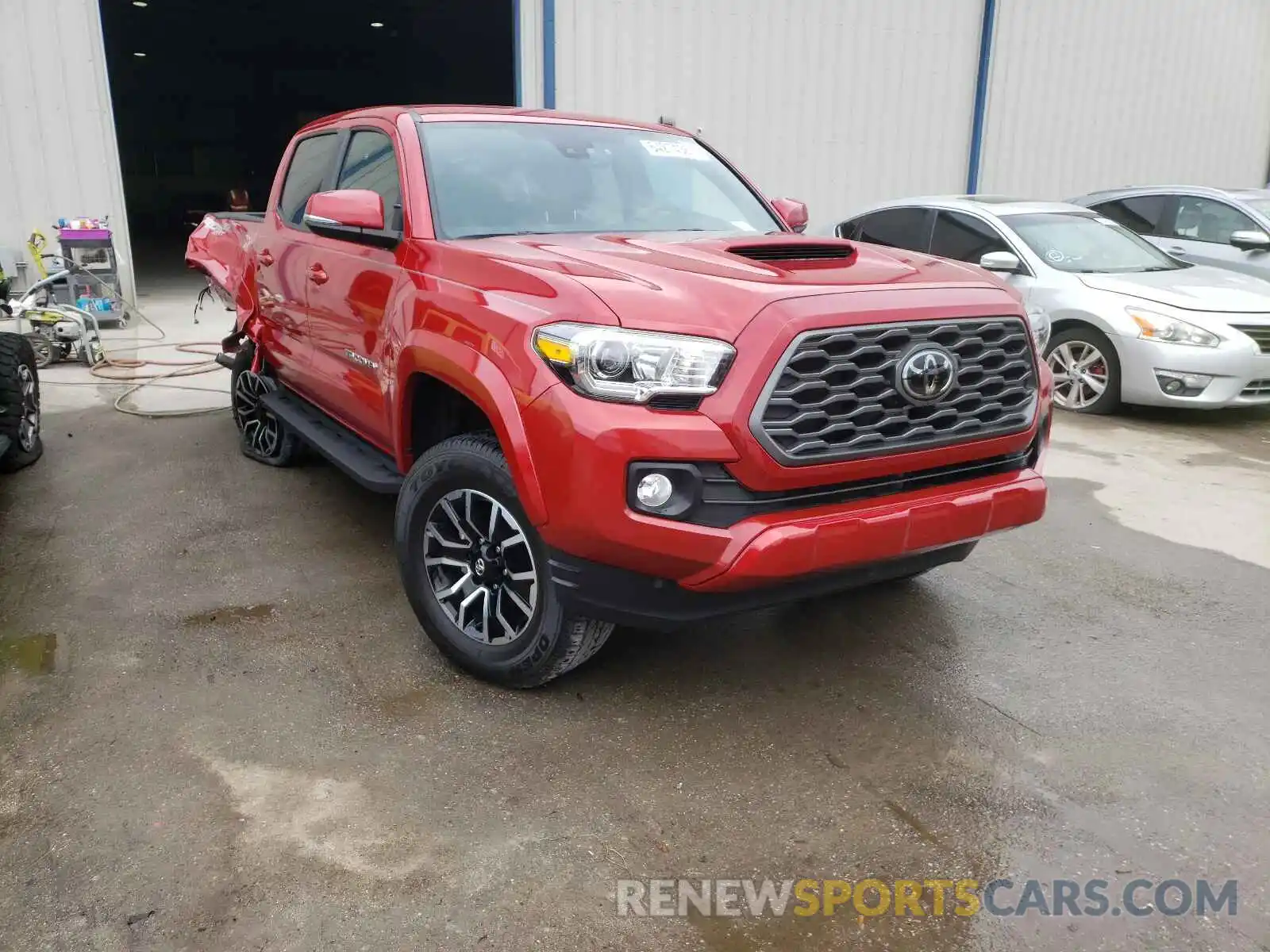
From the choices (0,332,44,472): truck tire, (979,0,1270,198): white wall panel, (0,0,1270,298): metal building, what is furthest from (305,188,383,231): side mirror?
(979,0,1270,198): white wall panel

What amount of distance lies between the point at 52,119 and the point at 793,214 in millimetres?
8900

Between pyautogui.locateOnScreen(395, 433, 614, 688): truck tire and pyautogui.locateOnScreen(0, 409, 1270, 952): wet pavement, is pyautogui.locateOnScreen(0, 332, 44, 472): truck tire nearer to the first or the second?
pyautogui.locateOnScreen(0, 409, 1270, 952): wet pavement

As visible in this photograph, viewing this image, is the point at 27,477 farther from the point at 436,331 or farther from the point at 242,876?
the point at 242,876

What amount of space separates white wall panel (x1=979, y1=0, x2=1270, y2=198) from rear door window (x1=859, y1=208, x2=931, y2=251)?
6.62 m

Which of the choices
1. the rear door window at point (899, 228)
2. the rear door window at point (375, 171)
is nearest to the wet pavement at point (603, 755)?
the rear door window at point (375, 171)

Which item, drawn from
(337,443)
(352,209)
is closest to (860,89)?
(337,443)

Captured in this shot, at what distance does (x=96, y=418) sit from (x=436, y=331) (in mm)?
4696

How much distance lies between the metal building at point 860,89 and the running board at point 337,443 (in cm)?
678

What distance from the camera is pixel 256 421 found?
18.9ft

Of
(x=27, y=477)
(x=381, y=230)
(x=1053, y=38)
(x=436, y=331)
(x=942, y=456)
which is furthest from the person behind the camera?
(x=1053, y=38)

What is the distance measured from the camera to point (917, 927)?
2.20 meters

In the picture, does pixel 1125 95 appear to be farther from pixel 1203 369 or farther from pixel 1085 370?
pixel 1203 369

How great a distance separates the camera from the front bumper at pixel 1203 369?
643 centimetres

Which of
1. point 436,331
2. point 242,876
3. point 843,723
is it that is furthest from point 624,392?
point 242,876
